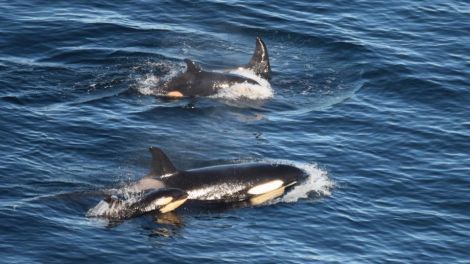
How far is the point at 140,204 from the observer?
28.8 m

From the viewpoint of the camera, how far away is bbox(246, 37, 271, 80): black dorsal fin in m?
40.5

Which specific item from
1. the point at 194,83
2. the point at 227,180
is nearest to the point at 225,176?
the point at 227,180

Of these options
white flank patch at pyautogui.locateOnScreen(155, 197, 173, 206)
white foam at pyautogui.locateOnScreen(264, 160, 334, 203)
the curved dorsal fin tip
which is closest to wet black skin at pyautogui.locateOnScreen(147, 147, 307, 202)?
white foam at pyautogui.locateOnScreen(264, 160, 334, 203)

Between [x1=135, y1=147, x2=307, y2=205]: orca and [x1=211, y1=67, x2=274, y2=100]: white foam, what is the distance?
7.26 m

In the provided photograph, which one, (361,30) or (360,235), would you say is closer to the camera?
(360,235)

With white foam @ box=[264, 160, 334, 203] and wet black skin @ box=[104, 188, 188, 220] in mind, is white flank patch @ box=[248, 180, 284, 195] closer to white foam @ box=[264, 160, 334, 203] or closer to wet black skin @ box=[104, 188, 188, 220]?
white foam @ box=[264, 160, 334, 203]

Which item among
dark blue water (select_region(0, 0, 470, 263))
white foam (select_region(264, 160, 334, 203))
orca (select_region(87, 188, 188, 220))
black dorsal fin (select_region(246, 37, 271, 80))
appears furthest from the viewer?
black dorsal fin (select_region(246, 37, 271, 80))

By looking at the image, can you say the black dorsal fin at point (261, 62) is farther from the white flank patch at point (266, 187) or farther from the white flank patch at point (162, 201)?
the white flank patch at point (162, 201)

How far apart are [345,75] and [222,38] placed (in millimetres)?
5975

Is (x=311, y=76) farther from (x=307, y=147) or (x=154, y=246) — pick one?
(x=154, y=246)

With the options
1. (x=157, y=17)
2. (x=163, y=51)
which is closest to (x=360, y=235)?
(x=163, y=51)

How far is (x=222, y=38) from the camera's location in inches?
1766

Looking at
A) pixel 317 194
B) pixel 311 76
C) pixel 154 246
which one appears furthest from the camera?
pixel 311 76

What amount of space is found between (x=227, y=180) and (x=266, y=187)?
45.4 inches
